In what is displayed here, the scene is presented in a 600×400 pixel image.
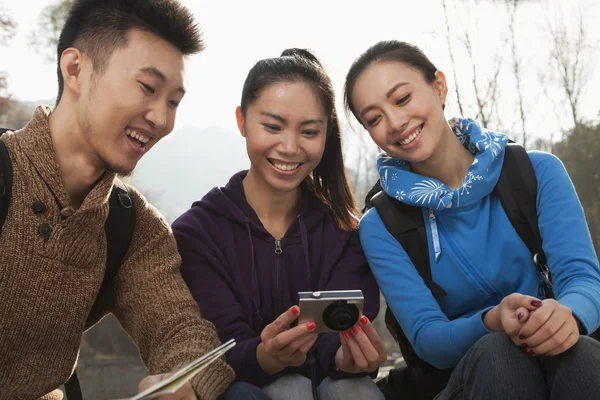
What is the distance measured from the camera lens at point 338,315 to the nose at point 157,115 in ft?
2.82

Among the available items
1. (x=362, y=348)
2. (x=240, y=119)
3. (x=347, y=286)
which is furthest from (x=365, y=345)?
(x=240, y=119)

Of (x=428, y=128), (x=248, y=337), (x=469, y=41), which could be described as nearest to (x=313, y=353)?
(x=248, y=337)

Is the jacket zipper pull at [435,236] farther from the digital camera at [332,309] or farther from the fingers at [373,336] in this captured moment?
the digital camera at [332,309]

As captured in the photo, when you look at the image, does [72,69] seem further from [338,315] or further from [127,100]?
[338,315]

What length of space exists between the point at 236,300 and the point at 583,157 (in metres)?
12.7

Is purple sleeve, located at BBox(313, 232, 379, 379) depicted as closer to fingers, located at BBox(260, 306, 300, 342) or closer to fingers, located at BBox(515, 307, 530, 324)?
fingers, located at BBox(260, 306, 300, 342)

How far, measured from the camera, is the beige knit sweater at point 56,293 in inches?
68.9

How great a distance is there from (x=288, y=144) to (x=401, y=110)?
1.57ft

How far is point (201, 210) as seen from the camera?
240 cm

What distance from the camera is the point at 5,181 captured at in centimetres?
175

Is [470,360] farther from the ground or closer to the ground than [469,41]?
closer to the ground

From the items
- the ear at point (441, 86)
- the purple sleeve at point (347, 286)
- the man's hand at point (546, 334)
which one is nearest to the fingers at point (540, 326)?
the man's hand at point (546, 334)

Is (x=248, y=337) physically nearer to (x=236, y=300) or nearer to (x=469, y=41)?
(x=236, y=300)

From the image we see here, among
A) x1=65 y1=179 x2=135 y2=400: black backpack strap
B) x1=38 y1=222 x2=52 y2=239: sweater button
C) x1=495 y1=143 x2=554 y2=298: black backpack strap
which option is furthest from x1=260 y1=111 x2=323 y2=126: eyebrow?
x1=38 y1=222 x2=52 y2=239: sweater button
